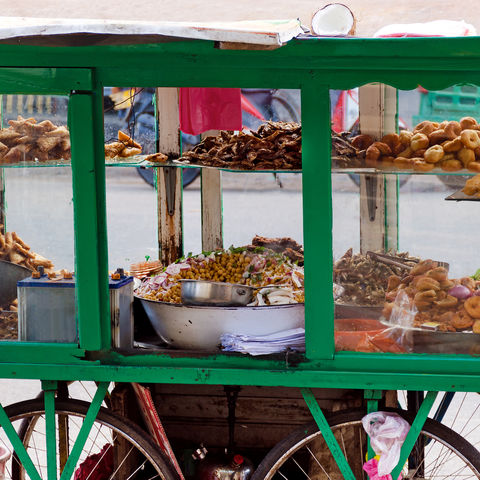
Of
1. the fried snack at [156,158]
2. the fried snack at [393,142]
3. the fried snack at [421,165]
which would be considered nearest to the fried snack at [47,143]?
the fried snack at [156,158]

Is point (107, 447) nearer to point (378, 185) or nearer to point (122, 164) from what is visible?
point (122, 164)

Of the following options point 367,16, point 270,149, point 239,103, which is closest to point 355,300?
point 270,149

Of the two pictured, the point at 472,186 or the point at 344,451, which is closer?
the point at 472,186

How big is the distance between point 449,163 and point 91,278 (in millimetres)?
1607

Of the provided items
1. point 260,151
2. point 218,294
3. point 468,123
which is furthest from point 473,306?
point 260,151

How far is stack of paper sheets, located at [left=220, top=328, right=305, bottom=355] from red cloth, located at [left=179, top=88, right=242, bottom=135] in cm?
168

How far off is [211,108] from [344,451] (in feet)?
7.14

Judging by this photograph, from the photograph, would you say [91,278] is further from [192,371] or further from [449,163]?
[449,163]

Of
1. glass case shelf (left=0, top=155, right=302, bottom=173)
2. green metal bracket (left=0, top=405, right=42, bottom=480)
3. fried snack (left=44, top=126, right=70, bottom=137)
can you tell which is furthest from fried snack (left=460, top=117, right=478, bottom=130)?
green metal bracket (left=0, top=405, right=42, bottom=480)

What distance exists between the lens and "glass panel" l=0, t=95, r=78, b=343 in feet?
9.24

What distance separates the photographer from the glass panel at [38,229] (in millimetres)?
2816

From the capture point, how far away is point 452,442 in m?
2.76

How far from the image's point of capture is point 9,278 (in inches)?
119

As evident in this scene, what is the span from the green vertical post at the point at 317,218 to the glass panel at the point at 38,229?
37.5 inches
